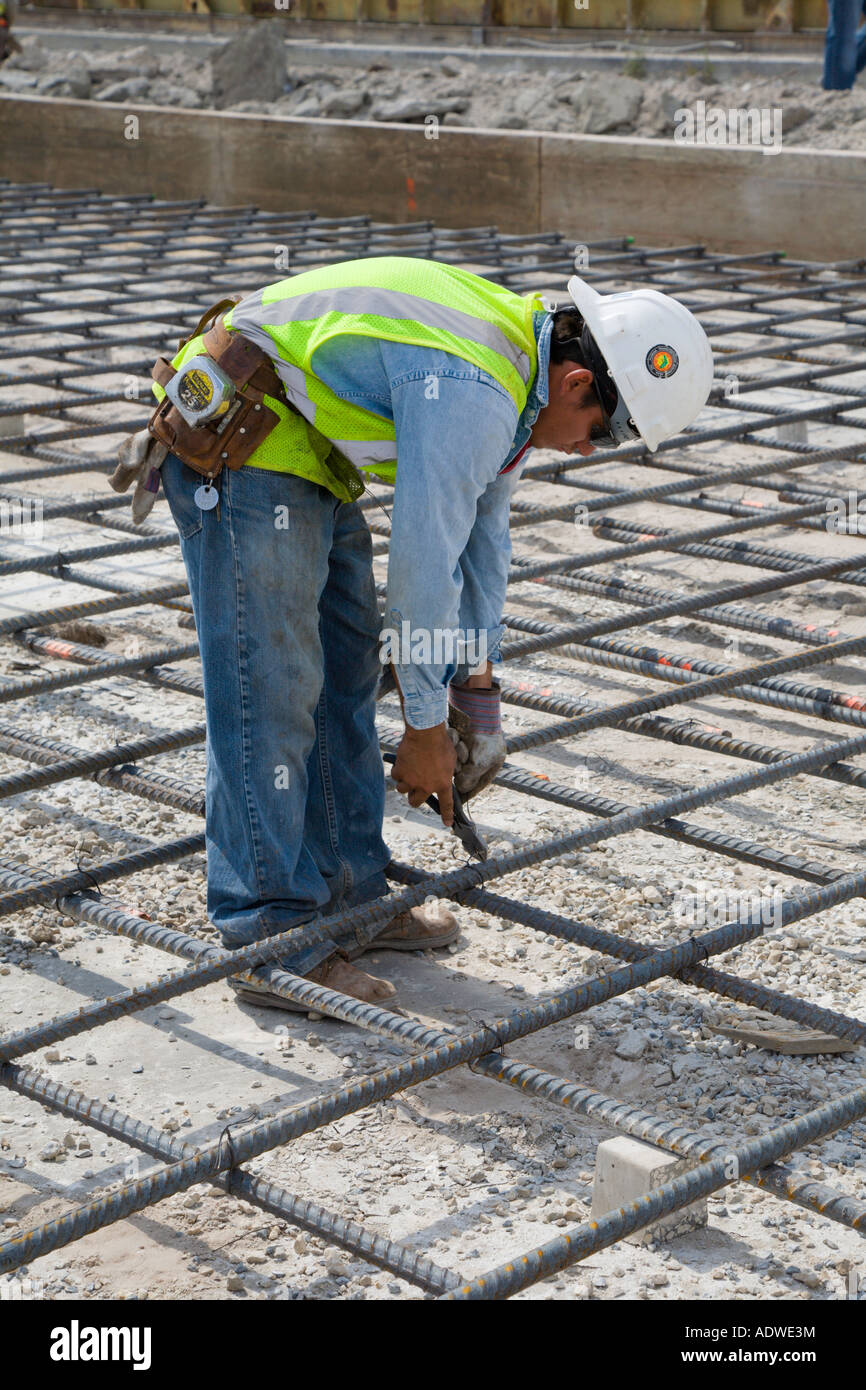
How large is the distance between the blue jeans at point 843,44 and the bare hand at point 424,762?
32.0ft

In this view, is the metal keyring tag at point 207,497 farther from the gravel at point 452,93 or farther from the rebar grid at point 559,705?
the gravel at point 452,93

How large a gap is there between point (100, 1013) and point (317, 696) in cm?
70

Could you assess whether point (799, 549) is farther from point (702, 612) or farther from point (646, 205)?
point (646, 205)

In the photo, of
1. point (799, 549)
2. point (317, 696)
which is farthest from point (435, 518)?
point (799, 549)

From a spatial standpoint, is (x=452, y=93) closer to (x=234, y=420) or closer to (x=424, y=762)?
(x=234, y=420)

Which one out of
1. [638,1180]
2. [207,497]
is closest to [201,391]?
[207,497]

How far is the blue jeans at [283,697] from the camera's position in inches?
118

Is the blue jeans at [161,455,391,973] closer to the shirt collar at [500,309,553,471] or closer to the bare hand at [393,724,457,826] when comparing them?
the bare hand at [393,724,457,826]

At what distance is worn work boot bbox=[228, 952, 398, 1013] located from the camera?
325cm

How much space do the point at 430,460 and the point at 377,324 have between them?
29 centimetres

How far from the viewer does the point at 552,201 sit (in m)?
12.0

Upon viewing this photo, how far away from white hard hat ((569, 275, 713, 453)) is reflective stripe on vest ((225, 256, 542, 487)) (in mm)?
106

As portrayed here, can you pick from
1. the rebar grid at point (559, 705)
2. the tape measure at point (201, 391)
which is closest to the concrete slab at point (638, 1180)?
the rebar grid at point (559, 705)

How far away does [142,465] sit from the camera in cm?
306
